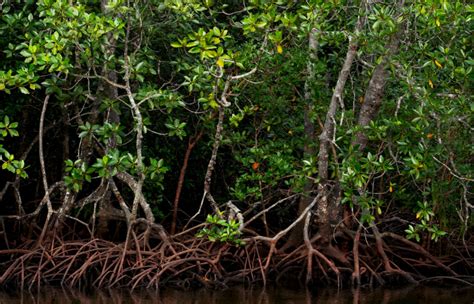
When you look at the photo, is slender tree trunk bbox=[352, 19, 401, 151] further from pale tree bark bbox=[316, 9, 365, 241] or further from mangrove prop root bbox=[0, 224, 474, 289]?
mangrove prop root bbox=[0, 224, 474, 289]

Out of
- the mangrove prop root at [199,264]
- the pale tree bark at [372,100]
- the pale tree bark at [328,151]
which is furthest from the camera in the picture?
the mangrove prop root at [199,264]

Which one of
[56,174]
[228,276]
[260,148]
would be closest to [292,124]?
[260,148]

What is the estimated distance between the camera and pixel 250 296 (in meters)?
7.75

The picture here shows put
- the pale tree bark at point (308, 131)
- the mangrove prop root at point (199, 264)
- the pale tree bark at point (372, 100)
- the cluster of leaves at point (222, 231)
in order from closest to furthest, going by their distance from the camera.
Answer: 1. the cluster of leaves at point (222, 231)
2. the pale tree bark at point (372, 100)
3. the mangrove prop root at point (199, 264)
4. the pale tree bark at point (308, 131)

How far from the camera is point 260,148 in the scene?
8672 mm

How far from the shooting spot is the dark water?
750cm

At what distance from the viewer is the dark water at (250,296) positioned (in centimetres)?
750

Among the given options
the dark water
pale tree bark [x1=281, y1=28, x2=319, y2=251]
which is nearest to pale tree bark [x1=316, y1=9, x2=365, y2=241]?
pale tree bark [x1=281, y1=28, x2=319, y2=251]

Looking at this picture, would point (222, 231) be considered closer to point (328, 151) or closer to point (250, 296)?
point (250, 296)

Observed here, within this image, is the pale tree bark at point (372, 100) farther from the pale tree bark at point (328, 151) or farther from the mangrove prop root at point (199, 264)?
the mangrove prop root at point (199, 264)

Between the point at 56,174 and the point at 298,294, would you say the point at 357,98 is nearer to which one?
the point at 298,294

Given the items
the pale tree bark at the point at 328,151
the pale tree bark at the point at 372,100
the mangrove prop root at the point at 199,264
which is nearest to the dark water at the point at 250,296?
the mangrove prop root at the point at 199,264

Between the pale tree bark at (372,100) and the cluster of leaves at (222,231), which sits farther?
the pale tree bark at (372,100)

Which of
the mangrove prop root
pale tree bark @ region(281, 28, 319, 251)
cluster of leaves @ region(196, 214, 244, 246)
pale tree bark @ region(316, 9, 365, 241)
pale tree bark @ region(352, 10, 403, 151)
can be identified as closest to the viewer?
cluster of leaves @ region(196, 214, 244, 246)
